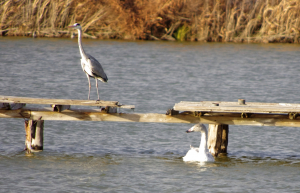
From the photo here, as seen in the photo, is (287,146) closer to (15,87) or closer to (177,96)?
(177,96)

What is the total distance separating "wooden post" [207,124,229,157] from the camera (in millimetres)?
10383

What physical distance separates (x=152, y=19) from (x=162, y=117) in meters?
30.6

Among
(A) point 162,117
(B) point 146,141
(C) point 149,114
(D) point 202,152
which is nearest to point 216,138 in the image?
(D) point 202,152

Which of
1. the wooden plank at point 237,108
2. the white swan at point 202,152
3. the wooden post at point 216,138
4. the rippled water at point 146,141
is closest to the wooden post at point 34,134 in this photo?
the rippled water at point 146,141

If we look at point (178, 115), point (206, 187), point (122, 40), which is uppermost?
point (122, 40)

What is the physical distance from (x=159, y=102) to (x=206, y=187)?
8970 millimetres

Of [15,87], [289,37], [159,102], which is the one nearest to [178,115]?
[159,102]

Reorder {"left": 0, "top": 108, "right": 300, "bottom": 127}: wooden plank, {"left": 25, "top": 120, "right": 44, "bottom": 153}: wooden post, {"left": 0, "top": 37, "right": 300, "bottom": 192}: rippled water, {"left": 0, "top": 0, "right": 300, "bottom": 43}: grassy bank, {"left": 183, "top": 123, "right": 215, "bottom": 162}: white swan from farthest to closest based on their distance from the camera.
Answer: {"left": 0, "top": 0, "right": 300, "bottom": 43}: grassy bank
{"left": 25, "top": 120, "right": 44, "bottom": 153}: wooden post
{"left": 183, "top": 123, "right": 215, "bottom": 162}: white swan
{"left": 0, "top": 108, "right": 300, "bottom": 127}: wooden plank
{"left": 0, "top": 37, "right": 300, "bottom": 192}: rippled water

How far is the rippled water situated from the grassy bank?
11.9 meters

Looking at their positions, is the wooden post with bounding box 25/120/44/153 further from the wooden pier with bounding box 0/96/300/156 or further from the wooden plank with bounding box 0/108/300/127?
the wooden plank with bounding box 0/108/300/127

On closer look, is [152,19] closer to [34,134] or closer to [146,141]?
[146,141]

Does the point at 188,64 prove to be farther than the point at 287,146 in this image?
Yes

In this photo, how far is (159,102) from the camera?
17.8 m

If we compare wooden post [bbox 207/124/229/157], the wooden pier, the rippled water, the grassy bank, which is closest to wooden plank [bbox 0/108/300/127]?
the wooden pier
